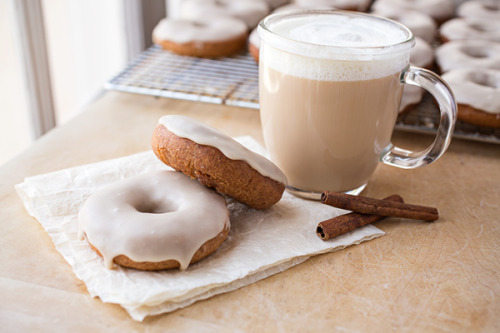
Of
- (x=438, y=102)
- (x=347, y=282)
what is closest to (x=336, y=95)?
(x=438, y=102)

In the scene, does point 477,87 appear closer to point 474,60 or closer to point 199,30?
point 474,60

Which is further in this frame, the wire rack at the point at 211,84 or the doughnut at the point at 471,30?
the doughnut at the point at 471,30

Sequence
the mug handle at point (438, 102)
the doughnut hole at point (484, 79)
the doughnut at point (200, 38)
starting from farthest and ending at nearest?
the doughnut at point (200, 38) → the doughnut hole at point (484, 79) → the mug handle at point (438, 102)

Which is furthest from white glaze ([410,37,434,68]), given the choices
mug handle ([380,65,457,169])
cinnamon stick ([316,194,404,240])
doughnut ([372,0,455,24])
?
cinnamon stick ([316,194,404,240])

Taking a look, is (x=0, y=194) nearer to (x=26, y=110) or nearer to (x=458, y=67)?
(x=26, y=110)

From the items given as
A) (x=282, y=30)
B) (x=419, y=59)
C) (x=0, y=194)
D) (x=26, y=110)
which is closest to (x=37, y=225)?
(x=0, y=194)

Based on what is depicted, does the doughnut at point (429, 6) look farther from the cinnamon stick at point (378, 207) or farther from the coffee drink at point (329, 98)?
the cinnamon stick at point (378, 207)

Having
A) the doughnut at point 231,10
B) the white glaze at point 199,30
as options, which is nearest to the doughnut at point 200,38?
the white glaze at point 199,30
